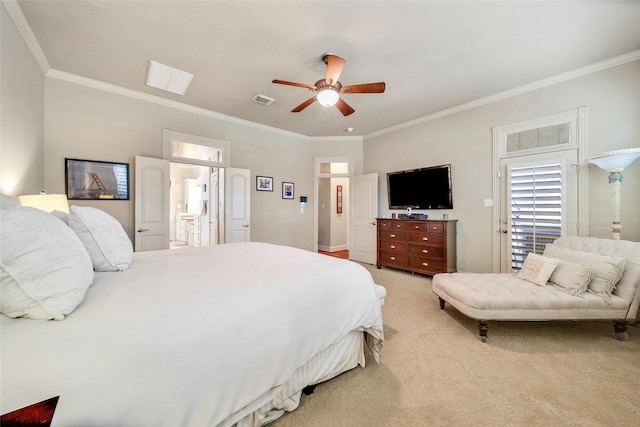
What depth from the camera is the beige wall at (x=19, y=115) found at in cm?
198

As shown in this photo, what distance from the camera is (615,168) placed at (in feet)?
8.30

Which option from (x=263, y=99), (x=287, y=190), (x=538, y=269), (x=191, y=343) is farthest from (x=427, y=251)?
(x=191, y=343)

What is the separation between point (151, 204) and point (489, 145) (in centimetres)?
504

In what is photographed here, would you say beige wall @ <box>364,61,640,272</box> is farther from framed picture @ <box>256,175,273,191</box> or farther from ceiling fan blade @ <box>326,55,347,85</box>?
ceiling fan blade @ <box>326,55,347,85</box>

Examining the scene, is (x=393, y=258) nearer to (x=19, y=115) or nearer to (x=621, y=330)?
(x=621, y=330)

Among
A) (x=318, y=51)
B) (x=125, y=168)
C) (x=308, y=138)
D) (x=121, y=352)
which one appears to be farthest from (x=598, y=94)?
(x=125, y=168)

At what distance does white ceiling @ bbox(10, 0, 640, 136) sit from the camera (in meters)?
2.06

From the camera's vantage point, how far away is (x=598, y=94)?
288 cm

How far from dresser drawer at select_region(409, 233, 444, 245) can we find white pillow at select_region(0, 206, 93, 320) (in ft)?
13.1

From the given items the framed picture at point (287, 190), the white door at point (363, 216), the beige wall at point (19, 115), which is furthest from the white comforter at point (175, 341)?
the framed picture at point (287, 190)

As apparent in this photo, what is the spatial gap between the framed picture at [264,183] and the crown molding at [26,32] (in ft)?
9.72

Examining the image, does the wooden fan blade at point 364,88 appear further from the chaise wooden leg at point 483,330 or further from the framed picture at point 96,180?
the framed picture at point 96,180

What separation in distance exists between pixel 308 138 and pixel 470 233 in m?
3.68

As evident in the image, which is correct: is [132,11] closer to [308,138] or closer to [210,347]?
[210,347]
